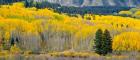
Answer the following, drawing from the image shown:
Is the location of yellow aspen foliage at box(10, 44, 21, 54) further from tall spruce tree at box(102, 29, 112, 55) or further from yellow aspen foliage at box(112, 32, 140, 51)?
yellow aspen foliage at box(112, 32, 140, 51)

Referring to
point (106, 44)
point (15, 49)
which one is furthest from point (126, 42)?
point (15, 49)

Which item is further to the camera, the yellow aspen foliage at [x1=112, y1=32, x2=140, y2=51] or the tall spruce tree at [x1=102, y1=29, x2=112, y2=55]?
the yellow aspen foliage at [x1=112, y1=32, x2=140, y2=51]

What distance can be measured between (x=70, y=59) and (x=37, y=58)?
873 centimetres

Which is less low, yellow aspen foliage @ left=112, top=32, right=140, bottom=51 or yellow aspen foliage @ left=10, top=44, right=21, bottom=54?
yellow aspen foliage @ left=112, top=32, right=140, bottom=51

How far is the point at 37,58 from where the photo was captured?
13575 centimetres

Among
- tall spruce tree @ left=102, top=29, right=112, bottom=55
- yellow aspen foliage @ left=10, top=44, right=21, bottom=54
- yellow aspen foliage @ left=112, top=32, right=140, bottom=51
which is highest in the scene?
tall spruce tree @ left=102, top=29, right=112, bottom=55

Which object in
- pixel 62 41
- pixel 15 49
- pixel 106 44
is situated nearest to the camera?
pixel 106 44

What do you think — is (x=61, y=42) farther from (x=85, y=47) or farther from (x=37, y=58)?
(x=37, y=58)

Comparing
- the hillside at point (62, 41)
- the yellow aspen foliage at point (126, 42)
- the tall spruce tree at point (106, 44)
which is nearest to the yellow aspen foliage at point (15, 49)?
the hillside at point (62, 41)

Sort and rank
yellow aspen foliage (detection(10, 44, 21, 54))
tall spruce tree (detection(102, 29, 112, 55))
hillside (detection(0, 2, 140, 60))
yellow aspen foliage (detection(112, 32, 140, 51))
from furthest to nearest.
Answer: yellow aspen foliage (detection(112, 32, 140, 51)), yellow aspen foliage (detection(10, 44, 21, 54)), hillside (detection(0, 2, 140, 60)), tall spruce tree (detection(102, 29, 112, 55))

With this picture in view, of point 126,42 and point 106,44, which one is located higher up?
point 106,44

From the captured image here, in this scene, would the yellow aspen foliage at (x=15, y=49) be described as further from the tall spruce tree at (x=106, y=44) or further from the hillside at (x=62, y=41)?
the tall spruce tree at (x=106, y=44)

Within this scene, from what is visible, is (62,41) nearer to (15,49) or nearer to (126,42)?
(15,49)

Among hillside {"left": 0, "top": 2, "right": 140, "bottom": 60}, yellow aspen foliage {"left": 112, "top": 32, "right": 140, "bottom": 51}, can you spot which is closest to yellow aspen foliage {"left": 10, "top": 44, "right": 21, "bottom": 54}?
hillside {"left": 0, "top": 2, "right": 140, "bottom": 60}
